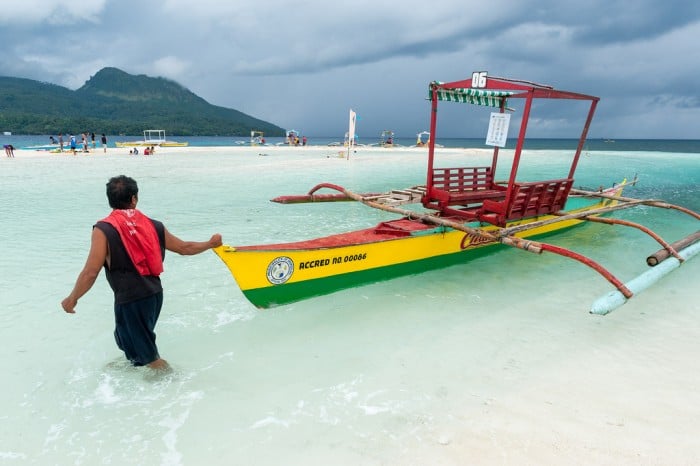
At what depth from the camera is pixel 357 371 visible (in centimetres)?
422

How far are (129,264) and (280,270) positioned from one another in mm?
1906

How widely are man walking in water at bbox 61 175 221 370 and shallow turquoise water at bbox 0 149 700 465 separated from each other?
0.72m

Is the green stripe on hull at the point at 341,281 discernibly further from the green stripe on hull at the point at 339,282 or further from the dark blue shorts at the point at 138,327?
the dark blue shorts at the point at 138,327

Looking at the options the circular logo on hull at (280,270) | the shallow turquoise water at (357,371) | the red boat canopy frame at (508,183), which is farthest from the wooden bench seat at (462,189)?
the circular logo on hull at (280,270)

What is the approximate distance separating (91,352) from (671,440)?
5.78m

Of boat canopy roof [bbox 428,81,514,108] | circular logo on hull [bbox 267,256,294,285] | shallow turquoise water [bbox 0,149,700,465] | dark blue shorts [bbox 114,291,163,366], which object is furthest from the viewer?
boat canopy roof [bbox 428,81,514,108]

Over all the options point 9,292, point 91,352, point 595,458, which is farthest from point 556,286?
point 9,292

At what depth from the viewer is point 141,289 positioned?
332 cm

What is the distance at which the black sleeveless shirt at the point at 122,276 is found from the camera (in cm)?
311

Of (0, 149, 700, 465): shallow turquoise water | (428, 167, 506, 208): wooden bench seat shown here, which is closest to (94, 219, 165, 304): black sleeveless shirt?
(0, 149, 700, 465): shallow turquoise water

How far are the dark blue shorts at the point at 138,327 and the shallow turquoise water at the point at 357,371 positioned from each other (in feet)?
1.40

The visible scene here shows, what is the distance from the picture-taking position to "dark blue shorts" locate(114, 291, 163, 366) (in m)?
3.37

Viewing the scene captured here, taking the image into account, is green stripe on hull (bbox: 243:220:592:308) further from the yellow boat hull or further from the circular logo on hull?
the circular logo on hull

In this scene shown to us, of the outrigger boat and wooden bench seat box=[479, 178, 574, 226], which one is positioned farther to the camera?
wooden bench seat box=[479, 178, 574, 226]
